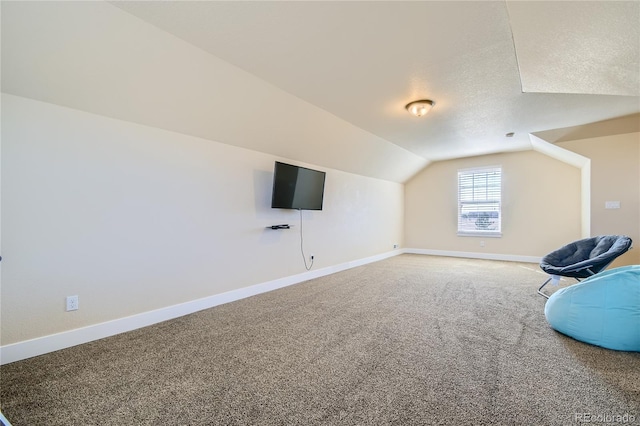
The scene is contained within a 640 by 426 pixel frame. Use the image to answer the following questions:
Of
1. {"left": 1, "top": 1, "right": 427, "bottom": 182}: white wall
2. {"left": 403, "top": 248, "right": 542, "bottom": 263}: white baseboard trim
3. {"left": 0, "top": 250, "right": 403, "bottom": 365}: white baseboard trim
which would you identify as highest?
{"left": 1, "top": 1, "right": 427, "bottom": 182}: white wall

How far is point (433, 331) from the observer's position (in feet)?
7.97

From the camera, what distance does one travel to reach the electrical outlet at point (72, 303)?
7.38ft

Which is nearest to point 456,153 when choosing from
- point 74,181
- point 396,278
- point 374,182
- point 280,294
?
point 374,182

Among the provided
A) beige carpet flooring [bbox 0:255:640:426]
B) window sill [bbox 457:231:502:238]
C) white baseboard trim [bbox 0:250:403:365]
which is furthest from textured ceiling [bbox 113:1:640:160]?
window sill [bbox 457:231:502:238]

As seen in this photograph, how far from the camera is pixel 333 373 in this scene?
178 centimetres

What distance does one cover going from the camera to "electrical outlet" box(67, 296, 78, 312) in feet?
7.38

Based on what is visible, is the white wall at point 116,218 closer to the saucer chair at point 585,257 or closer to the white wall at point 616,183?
Result: the saucer chair at point 585,257

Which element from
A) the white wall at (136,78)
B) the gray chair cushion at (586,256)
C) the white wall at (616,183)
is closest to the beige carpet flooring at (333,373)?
the gray chair cushion at (586,256)

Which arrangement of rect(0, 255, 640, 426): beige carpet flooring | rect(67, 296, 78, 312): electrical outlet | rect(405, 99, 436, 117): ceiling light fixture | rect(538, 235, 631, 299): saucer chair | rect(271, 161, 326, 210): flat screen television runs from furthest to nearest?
rect(271, 161, 326, 210): flat screen television, rect(405, 99, 436, 117): ceiling light fixture, rect(538, 235, 631, 299): saucer chair, rect(67, 296, 78, 312): electrical outlet, rect(0, 255, 640, 426): beige carpet flooring

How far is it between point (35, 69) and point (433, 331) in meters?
3.88

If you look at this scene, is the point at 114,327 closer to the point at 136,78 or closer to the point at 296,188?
the point at 136,78

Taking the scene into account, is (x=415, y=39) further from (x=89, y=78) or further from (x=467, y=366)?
(x=89, y=78)

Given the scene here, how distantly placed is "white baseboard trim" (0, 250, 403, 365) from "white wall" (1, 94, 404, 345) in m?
0.06

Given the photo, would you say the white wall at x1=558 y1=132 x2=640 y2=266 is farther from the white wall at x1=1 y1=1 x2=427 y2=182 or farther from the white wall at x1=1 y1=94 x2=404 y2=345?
the white wall at x1=1 y1=94 x2=404 y2=345
